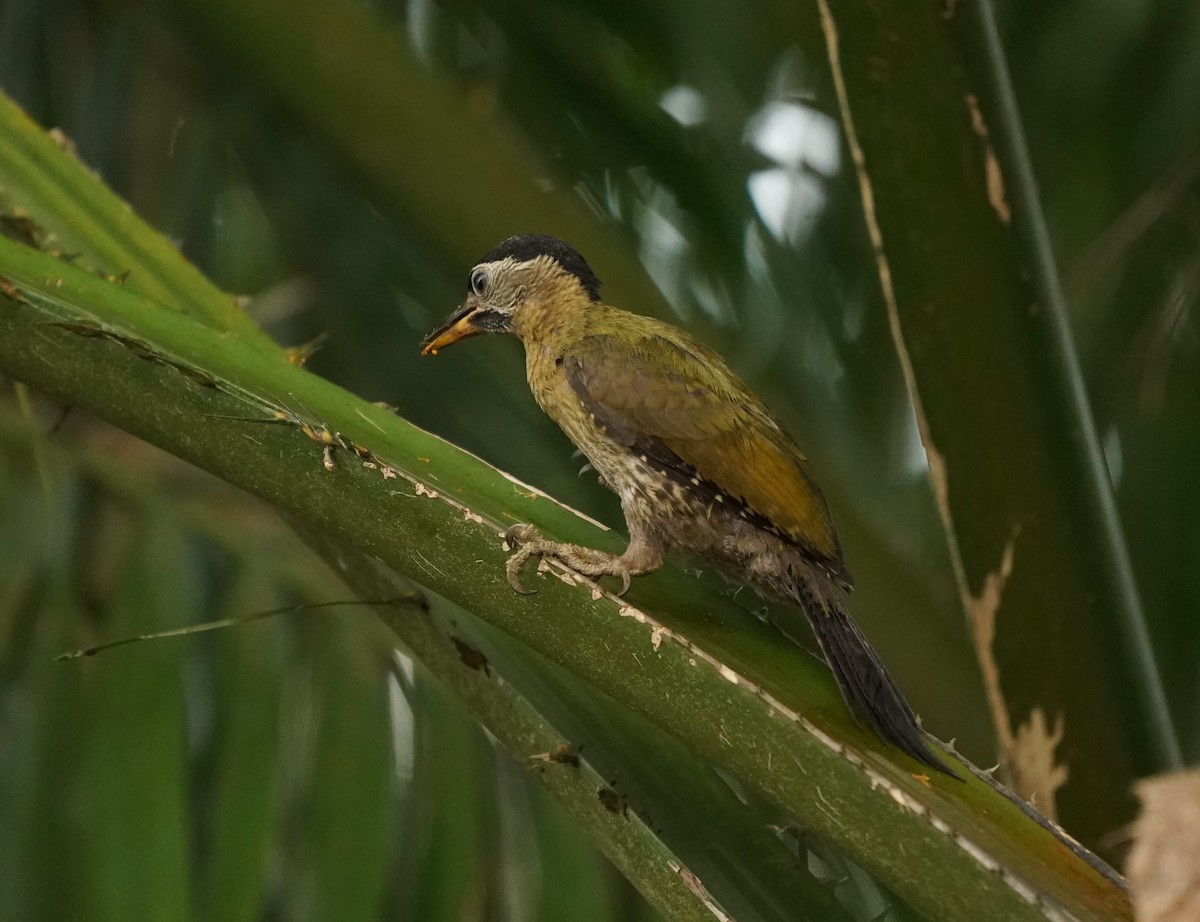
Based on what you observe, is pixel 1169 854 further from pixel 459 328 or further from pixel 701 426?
pixel 459 328

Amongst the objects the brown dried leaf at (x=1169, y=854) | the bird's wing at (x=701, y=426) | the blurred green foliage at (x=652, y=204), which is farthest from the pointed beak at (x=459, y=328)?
the brown dried leaf at (x=1169, y=854)

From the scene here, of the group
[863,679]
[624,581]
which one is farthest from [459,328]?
[863,679]

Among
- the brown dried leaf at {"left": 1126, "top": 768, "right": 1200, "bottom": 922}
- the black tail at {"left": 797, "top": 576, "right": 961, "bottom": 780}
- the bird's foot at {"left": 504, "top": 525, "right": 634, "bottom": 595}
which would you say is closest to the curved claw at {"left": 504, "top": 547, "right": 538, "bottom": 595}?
the bird's foot at {"left": 504, "top": 525, "right": 634, "bottom": 595}

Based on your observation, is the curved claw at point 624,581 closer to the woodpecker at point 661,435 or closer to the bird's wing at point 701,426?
the woodpecker at point 661,435

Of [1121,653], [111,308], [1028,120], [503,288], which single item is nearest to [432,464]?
[111,308]

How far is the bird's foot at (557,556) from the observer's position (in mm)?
1048

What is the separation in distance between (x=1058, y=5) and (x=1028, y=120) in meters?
A: 0.16

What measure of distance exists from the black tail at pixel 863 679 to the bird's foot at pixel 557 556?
0.63 feet

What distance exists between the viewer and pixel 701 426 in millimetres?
1429

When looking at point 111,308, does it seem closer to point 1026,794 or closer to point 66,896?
point 66,896

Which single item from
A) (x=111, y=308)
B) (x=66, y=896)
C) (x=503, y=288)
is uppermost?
(x=503, y=288)

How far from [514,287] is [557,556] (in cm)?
44

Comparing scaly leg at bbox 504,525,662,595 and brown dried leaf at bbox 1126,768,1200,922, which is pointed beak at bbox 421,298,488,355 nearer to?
scaly leg at bbox 504,525,662,595

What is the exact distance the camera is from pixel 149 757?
3.90ft
